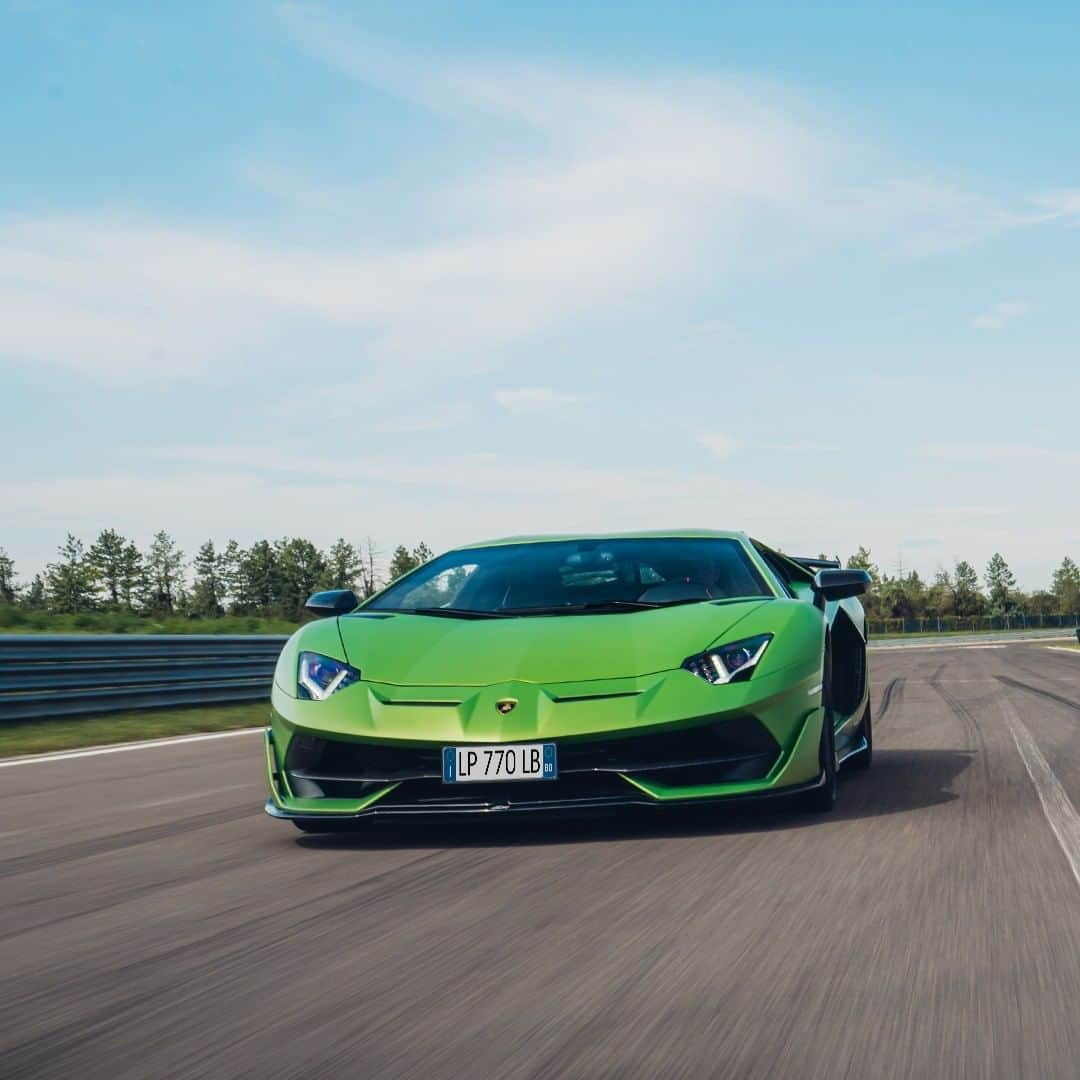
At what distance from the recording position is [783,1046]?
9.27 feet

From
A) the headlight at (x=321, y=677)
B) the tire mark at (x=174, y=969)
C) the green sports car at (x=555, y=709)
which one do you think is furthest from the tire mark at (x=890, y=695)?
the tire mark at (x=174, y=969)

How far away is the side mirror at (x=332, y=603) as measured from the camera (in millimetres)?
6484

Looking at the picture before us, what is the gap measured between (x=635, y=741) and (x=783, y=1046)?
2447 mm

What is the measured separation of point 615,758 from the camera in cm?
525

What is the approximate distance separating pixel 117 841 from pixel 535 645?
178 cm

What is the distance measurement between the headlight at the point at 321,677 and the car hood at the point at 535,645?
0.18 ft

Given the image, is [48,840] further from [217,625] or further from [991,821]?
[217,625]

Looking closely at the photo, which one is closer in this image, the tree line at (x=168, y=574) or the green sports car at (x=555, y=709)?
the green sports car at (x=555, y=709)

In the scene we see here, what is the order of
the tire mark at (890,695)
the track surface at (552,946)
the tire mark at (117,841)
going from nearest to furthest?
1. the track surface at (552,946)
2. the tire mark at (117,841)
3. the tire mark at (890,695)

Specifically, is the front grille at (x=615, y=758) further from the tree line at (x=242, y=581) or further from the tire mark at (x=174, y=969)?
the tree line at (x=242, y=581)

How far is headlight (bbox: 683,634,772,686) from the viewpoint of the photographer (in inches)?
215

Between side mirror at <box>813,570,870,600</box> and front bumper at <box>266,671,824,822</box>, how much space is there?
1.30 metres

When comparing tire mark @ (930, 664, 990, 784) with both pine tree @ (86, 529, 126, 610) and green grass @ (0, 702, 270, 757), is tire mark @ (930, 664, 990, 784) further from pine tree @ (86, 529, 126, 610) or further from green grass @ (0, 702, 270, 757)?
pine tree @ (86, 529, 126, 610)

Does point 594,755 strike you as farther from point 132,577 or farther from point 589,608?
point 132,577
